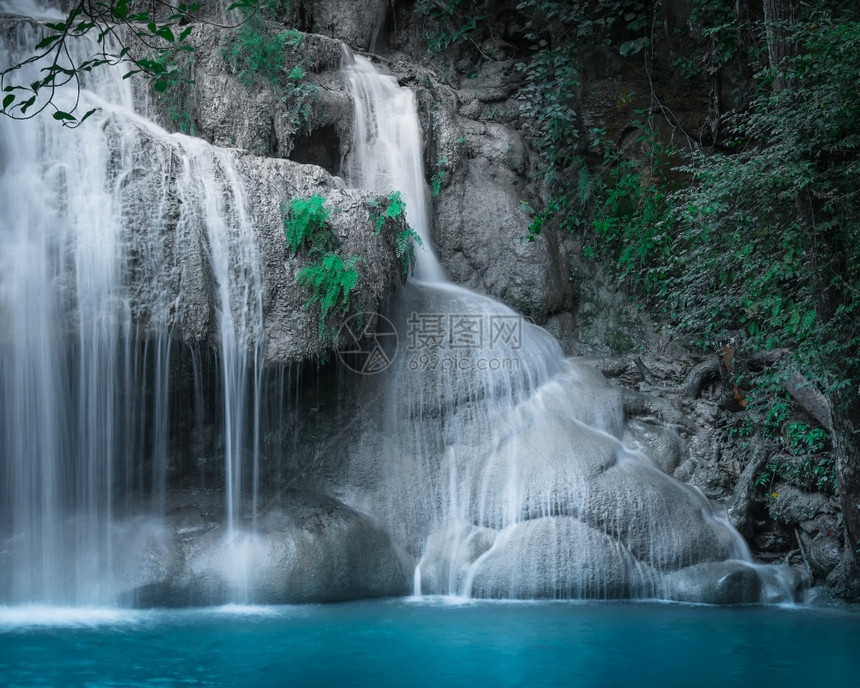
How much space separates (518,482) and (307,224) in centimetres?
355

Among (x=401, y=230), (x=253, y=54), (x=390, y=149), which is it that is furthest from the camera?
(x=390, y=149)

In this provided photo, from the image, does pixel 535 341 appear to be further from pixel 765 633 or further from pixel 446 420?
pixel 765 633

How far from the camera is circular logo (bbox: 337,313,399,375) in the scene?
29.4 feet

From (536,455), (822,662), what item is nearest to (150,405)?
(536,455)

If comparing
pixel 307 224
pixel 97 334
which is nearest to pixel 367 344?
pixel 307 224

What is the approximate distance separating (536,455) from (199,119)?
20.9ft

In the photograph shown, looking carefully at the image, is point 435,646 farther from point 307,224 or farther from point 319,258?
point 307,224

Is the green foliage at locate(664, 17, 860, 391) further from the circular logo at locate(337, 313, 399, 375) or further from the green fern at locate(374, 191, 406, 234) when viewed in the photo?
the circular logo at locate(337, 313, 399, 375)

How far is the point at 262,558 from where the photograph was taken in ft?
26.1

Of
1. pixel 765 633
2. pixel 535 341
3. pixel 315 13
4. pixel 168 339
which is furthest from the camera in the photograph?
pixel 315 13

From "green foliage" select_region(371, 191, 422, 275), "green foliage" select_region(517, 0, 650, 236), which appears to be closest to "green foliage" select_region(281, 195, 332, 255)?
"green foliage" select_region(371, 191, 422, 275)

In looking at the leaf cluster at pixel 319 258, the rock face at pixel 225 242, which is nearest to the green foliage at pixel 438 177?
the rock face at pixel 225 242

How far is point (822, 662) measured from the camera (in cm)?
631

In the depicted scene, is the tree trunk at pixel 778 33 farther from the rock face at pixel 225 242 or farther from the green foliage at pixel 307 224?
the green foliage at pixel 307 224
